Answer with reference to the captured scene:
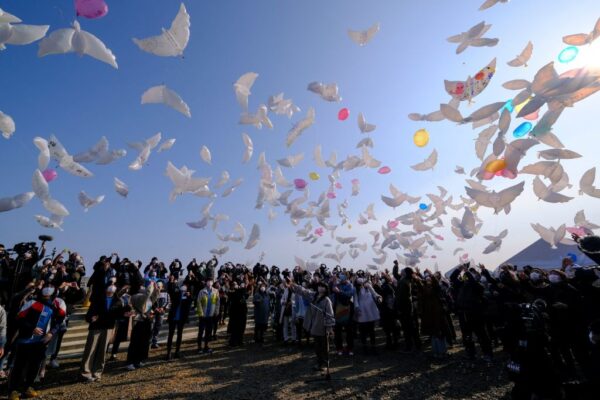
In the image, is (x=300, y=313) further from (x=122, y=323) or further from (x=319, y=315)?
(x=122, y=323)

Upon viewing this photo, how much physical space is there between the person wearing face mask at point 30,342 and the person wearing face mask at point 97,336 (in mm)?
827

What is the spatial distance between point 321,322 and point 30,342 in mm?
5130

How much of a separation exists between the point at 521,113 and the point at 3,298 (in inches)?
415

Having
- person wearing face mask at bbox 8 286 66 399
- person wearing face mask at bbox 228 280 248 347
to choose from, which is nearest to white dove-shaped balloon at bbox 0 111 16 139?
person wearing face mask at bbox 8 286 66 399

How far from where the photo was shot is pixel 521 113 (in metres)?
4.44

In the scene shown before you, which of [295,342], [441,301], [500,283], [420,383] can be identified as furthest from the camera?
[295,342]

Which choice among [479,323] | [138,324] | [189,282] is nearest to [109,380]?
[138,324]

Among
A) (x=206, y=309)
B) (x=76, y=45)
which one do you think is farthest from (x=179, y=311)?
(x=76, y=45)

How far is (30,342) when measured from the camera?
490 centimetres

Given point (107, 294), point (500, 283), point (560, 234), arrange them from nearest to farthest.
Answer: point (107, 294)
point (500, 283)
point (560, 234)

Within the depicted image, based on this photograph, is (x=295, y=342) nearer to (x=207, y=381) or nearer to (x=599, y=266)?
(x=207, y=381)

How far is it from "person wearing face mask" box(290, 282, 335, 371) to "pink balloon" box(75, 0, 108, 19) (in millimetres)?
A: 5978

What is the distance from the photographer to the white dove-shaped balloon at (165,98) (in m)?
5.08

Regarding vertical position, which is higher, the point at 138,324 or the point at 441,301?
the point at 441,301
